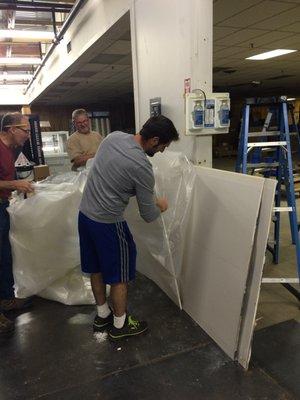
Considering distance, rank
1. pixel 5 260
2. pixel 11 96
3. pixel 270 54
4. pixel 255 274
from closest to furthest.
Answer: pixel 255 274 → pixel 5 260 → pixel 270 54 → pixel 11 96

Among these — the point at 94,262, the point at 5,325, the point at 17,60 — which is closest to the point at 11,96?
the point at 17,60

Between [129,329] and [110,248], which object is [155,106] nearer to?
[110,248]

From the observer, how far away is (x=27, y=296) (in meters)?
2.23

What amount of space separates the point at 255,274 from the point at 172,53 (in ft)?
4.97

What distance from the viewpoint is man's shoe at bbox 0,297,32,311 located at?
Answer: 7.18 feet

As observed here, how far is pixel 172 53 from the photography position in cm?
215

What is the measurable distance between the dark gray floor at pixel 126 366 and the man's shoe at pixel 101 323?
0.16 ft

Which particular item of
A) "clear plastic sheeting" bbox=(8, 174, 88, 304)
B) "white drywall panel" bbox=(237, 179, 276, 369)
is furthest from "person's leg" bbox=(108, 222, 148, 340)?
"white drywall panel" bbox=(237, 179, 276, 369)

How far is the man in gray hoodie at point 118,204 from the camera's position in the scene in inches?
64.1

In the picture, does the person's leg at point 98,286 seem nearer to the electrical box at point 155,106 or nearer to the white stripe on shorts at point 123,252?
the white stripe on shorts at point 123,252

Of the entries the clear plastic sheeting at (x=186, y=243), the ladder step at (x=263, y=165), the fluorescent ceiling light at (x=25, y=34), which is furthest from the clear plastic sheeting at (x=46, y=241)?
the fluorescent ceiling light at (x=25, y=34)

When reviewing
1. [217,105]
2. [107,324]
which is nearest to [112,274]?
[107,324]

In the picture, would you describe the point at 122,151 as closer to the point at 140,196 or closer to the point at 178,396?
the point at 140,196

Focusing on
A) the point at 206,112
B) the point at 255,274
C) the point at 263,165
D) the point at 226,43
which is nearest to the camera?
the point at 255,274
